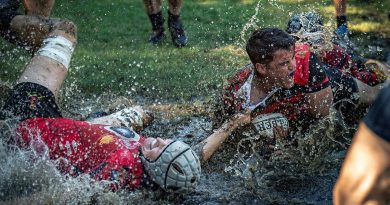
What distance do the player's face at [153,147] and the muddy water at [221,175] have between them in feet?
0.75

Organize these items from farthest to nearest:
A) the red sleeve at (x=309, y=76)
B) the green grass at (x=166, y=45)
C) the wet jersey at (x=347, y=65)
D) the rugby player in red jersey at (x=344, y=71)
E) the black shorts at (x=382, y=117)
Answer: the green grass at (x=166, y=45) → the wet jersey at (x=347, y=65) → the rugby player in red jersey at (x=344, y=71) → the red sleeve at (x=309, y=76) → the black shorts at (x=382, y=117)

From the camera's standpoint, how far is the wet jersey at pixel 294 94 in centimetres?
443

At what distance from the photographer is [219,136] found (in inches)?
170

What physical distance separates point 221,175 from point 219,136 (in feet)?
0.85

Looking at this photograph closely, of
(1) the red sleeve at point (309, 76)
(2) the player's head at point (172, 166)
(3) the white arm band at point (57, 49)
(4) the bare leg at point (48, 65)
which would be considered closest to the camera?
(2) the player's head at point (172, 166)

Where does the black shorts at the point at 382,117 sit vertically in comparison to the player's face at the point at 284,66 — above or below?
above

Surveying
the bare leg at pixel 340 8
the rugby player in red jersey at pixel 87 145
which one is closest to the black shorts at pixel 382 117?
the rugby player in red jersey at pixel 87 145

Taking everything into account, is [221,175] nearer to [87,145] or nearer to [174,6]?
[87,145]

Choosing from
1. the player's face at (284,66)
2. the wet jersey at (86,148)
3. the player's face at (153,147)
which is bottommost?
the wet jersey at (86,148)

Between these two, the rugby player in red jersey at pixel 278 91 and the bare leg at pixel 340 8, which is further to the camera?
the bare leg at pixel 340 8

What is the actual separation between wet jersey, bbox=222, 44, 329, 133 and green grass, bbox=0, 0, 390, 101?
1.20 meters

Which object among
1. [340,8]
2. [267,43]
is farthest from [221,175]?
[340,8]

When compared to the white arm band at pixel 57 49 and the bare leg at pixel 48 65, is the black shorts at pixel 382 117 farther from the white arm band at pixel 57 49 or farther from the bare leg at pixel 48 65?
the white arm band at pixel 57 49

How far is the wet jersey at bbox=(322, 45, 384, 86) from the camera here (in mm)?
5047
